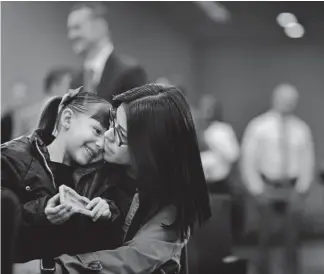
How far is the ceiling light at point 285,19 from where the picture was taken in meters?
2.19

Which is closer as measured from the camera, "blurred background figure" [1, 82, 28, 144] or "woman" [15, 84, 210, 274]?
"woman" [15, 84, 210, 274]

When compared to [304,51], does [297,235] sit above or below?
below

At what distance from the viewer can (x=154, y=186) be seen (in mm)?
2129

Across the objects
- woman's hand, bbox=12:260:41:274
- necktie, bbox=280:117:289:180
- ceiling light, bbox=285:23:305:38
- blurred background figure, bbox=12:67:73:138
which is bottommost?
woman's hand, bbox=12:260:41:274

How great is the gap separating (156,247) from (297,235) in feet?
1.85

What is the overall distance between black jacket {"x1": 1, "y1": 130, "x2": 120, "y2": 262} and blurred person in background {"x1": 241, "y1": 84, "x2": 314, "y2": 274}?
0.59m

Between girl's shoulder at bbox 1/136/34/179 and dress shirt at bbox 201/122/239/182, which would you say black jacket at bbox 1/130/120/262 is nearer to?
girl's shoulder at bbox 1/136/34/179

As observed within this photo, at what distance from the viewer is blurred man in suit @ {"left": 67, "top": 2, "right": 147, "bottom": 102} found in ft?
7.18

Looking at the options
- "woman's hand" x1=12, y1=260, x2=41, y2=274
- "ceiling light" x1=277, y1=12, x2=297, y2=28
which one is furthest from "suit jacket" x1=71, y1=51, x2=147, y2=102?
"woman's hand" x1=12, y1=260, x2=41, y2=274

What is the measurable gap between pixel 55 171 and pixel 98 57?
499 millimetres

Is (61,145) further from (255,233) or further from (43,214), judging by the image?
(255,233)

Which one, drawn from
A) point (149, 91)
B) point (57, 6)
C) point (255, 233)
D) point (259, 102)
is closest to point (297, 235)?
point (255, 233)

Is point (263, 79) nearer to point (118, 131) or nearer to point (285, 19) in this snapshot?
point (285, 19)

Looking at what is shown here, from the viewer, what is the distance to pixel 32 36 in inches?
88.3
